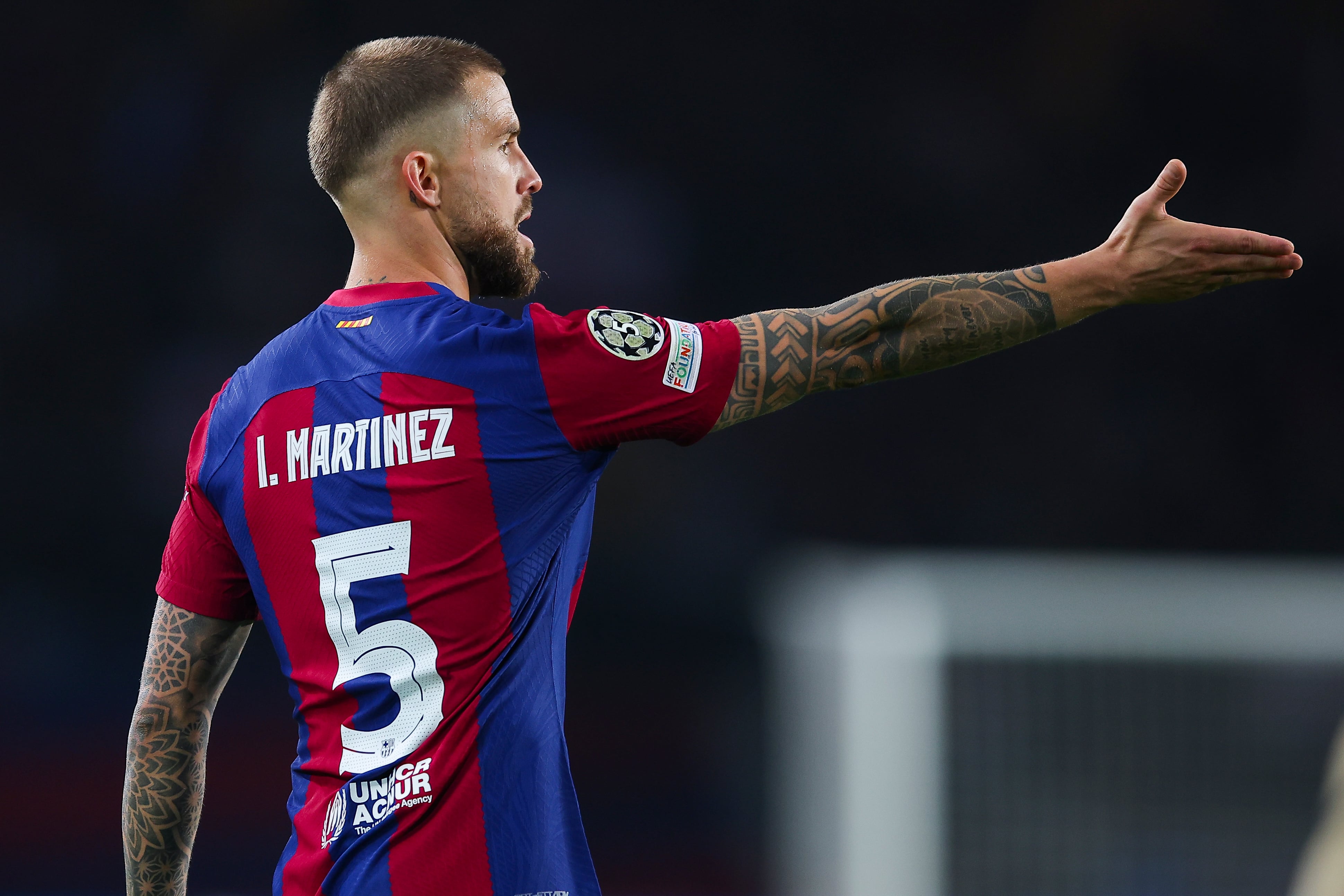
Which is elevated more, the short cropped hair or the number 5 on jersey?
the short cropped hair

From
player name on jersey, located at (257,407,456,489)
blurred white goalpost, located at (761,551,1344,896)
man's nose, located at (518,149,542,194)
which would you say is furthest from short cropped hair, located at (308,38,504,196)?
blurred white goalpost, located at (761,551,1344,896)

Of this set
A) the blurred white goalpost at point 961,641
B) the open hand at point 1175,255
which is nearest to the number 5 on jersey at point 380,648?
the open hand at point 1175,255

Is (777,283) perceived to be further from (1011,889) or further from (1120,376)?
(1011,889)

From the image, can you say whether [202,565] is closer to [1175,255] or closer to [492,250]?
[492,250]

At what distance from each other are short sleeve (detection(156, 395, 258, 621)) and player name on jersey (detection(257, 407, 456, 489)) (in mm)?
184

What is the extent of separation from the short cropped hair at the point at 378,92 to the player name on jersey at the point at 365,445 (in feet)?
1.42

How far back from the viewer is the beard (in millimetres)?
2209

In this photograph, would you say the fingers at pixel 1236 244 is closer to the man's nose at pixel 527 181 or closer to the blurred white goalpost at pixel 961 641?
the man's nose at pixel 527 181

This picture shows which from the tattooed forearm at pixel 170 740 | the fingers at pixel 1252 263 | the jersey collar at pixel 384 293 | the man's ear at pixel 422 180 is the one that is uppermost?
the man's ear at pixel 422 180

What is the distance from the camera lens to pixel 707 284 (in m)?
9.64

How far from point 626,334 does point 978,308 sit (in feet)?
1.74

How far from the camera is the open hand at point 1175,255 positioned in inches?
78.9

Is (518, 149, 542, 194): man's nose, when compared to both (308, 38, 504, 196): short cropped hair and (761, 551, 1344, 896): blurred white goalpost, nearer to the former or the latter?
(308, 38, 504, 196): short cropped hair

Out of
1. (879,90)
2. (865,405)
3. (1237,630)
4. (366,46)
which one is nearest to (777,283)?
(865,405)
